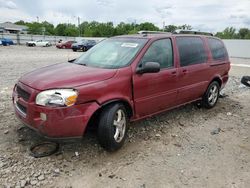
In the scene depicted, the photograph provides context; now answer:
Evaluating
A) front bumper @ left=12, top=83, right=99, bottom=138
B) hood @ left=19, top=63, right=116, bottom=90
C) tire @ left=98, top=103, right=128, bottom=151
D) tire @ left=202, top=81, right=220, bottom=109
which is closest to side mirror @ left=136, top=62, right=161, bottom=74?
hood @ left=19, top=63, right=116, bottom=90

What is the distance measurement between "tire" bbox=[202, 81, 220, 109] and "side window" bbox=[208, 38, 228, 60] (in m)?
0.64

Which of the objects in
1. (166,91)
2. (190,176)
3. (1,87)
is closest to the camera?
(190,176)

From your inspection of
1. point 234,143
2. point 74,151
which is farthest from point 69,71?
point 234,143

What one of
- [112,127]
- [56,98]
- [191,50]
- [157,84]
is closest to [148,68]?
[157,84]

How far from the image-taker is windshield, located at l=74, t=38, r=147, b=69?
4363 mm

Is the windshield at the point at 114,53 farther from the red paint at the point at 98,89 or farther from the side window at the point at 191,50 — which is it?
the side window at the point at 191,50

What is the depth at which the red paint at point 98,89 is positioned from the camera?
3492mm

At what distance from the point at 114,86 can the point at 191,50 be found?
2.35 metres

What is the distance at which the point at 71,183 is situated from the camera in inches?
128

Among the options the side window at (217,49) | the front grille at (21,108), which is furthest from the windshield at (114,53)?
the side window at (217,49)

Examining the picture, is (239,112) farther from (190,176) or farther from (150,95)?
(190,176)

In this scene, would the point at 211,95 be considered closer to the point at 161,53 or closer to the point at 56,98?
the point at 161,53

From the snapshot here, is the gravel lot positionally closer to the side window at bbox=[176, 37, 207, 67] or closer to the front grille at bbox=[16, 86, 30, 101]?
the front grille at bbox=[16, 86, 30, 101]

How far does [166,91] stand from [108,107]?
141 cm
